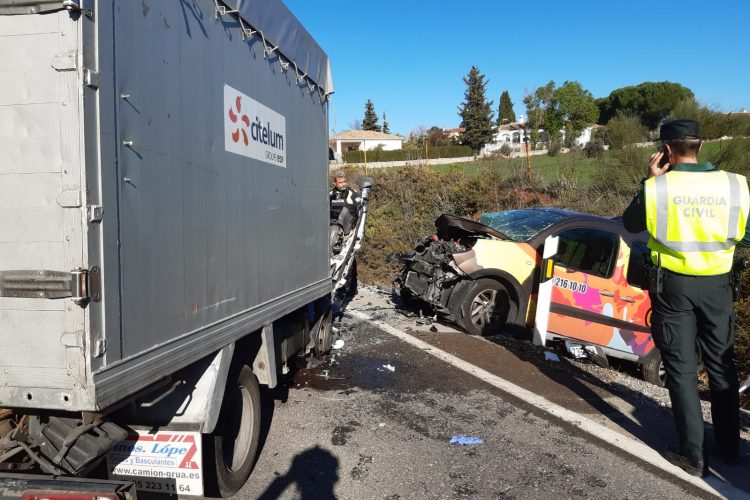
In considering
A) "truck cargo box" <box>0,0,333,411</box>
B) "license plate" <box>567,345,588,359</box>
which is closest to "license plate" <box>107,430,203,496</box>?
"truck cargo box" <box>0,0,333,411</box>

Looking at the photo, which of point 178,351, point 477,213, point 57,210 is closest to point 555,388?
point 178,351

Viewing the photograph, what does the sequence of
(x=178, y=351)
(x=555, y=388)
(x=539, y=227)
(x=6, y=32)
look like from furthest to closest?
(x=539, y=227) < (x=555, y=388) < (x=178, y=351) < (x=6, y=32)

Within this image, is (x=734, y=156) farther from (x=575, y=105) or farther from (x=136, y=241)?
(x=575, y=105)

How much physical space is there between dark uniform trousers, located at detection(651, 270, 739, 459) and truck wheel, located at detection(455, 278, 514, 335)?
3.76 metres

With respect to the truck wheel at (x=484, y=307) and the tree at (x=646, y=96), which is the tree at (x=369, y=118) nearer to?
the tree at (x=646, y=96)

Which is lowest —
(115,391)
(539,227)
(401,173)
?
(115,391)

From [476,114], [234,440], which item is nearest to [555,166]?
[234,440]

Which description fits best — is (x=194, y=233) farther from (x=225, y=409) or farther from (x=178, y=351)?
(x=225, y=409)

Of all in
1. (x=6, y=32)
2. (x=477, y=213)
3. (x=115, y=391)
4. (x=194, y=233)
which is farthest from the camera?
(x=477, y=213)

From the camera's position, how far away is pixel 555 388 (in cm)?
542

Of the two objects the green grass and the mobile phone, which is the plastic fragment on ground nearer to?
the mobile phone

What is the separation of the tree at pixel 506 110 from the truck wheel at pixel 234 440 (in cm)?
10012

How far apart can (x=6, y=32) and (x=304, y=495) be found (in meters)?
2.95

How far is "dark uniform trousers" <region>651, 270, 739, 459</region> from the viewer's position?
3.57 meters
